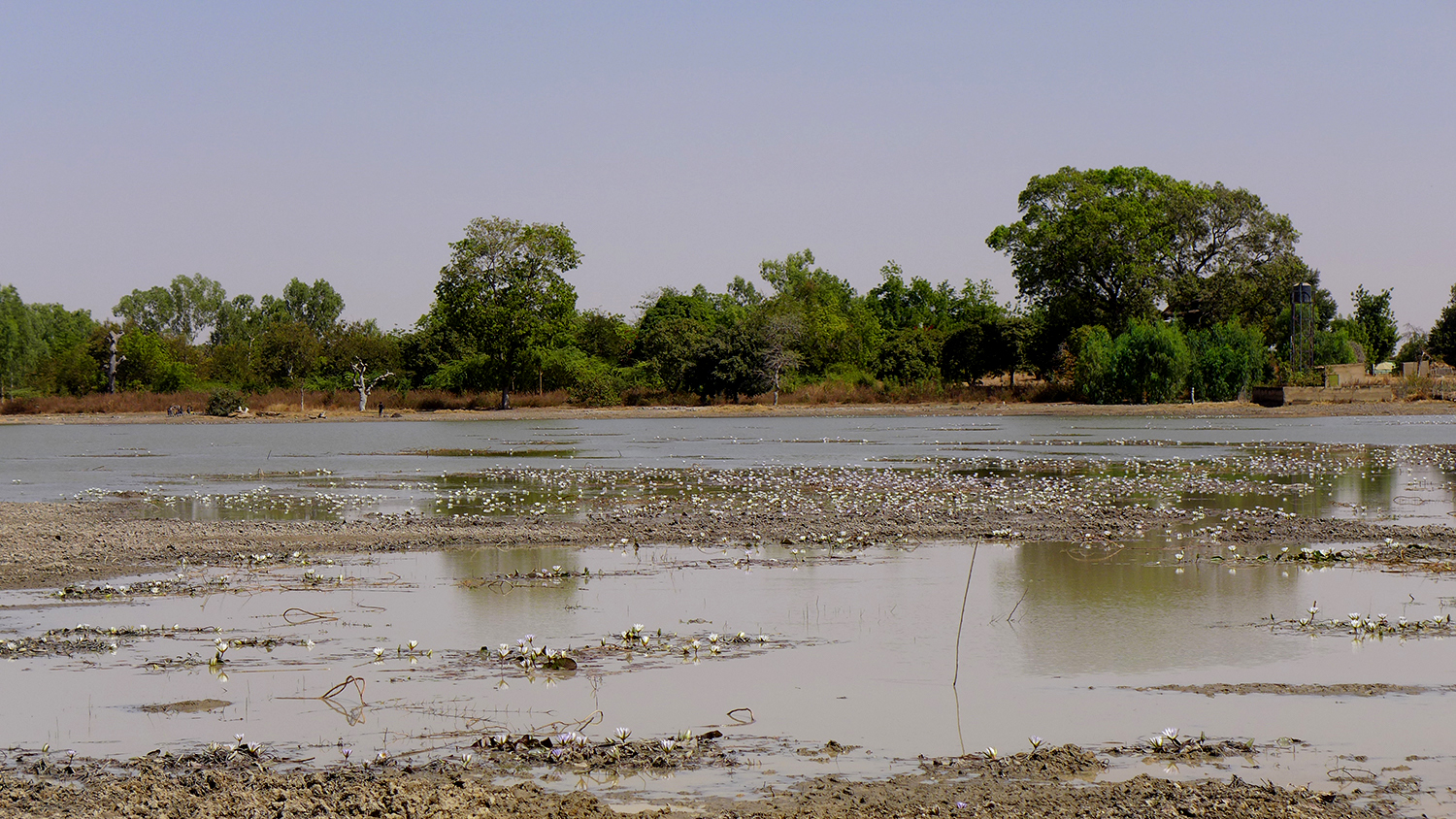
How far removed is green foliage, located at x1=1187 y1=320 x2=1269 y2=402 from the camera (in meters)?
85.6

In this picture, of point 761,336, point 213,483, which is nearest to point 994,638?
point 213,483

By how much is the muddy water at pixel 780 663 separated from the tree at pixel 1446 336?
12013 centimetres

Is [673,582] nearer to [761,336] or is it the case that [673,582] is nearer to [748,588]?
[748,588]

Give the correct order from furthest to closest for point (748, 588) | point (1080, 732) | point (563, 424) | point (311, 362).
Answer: point (311, 362)
point (563, 424)
point (748, 588)
point (1080, 732)

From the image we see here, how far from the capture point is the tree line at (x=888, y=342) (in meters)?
90.5

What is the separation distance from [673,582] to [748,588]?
3.25 feet

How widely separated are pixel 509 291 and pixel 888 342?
31.5m

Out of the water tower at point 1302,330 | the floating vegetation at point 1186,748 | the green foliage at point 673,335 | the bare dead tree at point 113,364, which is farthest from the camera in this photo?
the bare dead tree at point 113,364

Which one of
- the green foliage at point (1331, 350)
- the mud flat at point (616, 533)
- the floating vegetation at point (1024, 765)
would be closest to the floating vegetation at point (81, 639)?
the mud flat at point (616, 533)

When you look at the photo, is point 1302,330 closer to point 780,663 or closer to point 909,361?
point 909,361

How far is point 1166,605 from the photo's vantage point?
496 inches

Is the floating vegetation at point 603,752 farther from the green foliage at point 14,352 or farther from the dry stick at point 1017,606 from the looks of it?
the green foliage at point 14,352

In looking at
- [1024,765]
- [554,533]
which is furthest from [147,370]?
[1024,765]

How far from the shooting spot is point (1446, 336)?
119 meters
